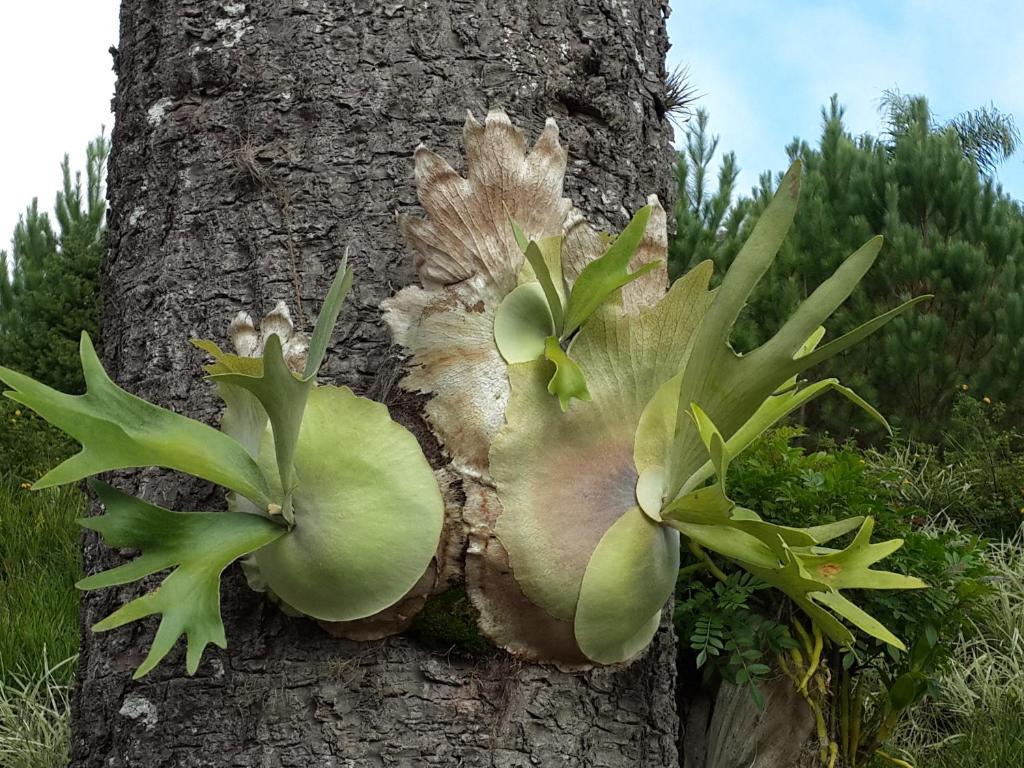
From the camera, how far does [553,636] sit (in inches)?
23.3

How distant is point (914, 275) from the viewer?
199 inches

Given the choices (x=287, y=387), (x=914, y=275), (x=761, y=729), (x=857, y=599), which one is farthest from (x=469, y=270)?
(x=914, y=275)

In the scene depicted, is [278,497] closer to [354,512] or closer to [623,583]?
[354,512]

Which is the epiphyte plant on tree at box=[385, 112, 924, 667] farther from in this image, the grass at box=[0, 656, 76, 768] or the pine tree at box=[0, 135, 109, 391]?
the pine tree at box=[0, 135, 109, 391]

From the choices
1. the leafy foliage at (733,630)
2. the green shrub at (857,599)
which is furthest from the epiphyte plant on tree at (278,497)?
the green shrub at (857,599)


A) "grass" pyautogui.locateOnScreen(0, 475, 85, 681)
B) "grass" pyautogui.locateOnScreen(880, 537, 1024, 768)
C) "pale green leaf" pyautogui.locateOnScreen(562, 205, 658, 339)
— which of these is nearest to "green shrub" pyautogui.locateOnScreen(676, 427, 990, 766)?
"grass" pyautogui.locateOnScreen(880, 537, 1024, 768)

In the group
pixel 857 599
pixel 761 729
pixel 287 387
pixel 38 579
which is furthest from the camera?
pixel 38 579

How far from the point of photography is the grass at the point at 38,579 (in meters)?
2.99

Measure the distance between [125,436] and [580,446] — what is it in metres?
0.25

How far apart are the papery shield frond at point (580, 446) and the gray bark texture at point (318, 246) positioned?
6cm

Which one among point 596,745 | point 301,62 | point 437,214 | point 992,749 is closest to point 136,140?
point 301,62

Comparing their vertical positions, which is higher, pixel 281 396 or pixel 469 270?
pixel 469 270

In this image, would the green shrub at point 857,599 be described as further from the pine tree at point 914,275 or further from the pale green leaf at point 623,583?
the pine tree at point 914,275

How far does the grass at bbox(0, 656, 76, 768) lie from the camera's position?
2814 millimetres
